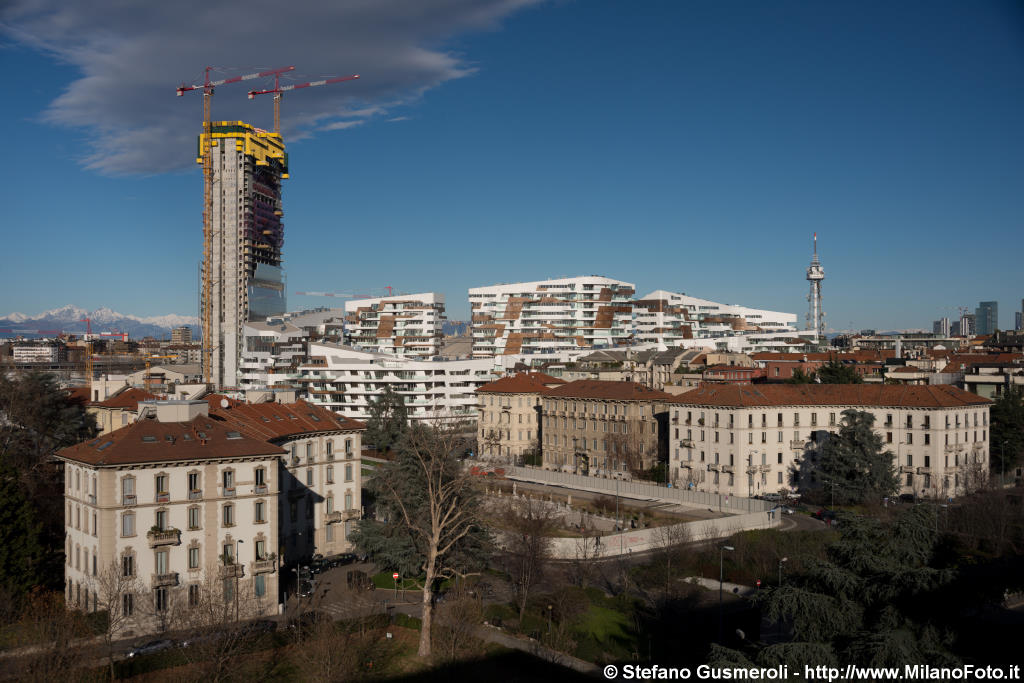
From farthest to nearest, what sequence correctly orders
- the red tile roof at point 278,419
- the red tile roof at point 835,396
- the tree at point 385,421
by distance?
the tree at point 385,421
the red tile roof at point 835,396
the red tile roof at point 278,419

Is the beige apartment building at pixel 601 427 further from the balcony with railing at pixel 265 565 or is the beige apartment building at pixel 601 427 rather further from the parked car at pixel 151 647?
the parked car at pixel 151 647

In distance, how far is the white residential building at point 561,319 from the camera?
159875 mm

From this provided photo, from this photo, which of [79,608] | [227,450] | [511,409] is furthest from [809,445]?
[79,608]

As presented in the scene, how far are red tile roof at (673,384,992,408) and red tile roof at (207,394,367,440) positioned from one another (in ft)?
97.6

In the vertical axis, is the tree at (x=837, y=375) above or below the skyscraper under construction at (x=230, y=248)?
below

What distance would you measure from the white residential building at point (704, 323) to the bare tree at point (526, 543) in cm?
10985

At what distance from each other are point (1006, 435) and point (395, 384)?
66836 mm

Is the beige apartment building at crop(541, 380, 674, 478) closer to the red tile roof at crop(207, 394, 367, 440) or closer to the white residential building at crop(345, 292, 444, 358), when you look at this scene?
the red tile roof at crop(207, 394, 367, 440)

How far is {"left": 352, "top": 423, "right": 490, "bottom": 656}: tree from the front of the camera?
4241 cm

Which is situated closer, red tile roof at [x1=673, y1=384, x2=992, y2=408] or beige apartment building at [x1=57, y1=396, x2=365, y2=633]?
beige apartment building at [x1=57, y1=396, x2=365, y2=633]

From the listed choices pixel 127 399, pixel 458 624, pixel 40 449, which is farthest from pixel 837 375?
pixel 40 449

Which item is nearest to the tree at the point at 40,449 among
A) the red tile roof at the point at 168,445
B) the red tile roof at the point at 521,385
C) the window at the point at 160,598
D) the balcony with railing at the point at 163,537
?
the red tile roof at the point at 168,445

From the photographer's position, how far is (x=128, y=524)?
37281mm

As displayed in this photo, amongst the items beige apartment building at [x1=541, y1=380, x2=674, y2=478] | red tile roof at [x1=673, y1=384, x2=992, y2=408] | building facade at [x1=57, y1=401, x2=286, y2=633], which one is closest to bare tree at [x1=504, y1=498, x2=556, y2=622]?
building facade at [x1=57, y1=401, x2=286, y2=633]
